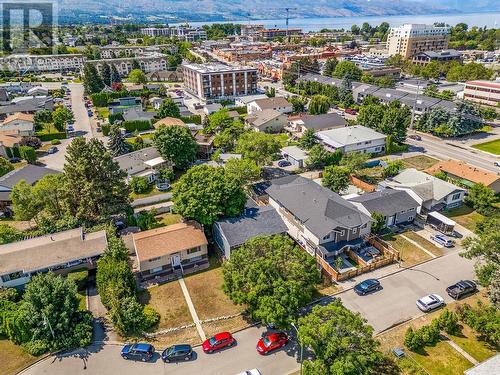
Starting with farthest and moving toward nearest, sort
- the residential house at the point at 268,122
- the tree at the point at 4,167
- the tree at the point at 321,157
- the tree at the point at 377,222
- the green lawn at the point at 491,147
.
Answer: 1. the residential house at the point at 268,122
2. the green lawn at the point at 491,147
3. the tree at the point at 321,157
4. the tree at the point at 4,167
5. the tree at the point at 377,222

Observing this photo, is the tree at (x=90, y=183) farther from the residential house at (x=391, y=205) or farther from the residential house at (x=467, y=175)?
the residential house at (x=467, y=175)

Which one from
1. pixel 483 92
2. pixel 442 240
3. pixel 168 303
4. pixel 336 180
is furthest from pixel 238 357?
pixel 483 92

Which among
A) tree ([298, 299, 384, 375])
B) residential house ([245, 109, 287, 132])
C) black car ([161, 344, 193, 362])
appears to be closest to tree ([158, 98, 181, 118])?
residential house ([245, 109, 287, 132])

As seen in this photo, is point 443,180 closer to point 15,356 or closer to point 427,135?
point 427,135

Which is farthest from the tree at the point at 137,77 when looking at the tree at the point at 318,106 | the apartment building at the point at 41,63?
the tree at the point at 318,106

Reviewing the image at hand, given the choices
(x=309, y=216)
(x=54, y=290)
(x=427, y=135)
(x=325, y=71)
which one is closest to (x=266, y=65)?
(x=325, y=71)

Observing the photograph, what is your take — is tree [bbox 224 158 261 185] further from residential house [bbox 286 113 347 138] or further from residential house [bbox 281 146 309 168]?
residential house [bbox 286 113 347 138]
